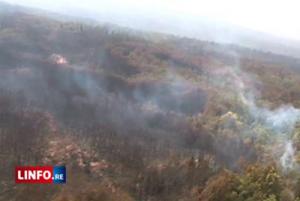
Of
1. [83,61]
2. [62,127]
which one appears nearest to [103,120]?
[62,127]

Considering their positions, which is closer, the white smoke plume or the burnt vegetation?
the burnt vegetation

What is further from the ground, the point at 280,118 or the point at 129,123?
the point at 280,118

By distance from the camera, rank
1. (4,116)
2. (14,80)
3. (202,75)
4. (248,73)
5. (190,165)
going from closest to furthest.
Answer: (190,165)
(4,116)
(14,80)
(202,75)
(248,73)

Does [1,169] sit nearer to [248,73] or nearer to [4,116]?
[4,116]

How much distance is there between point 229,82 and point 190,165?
176ft

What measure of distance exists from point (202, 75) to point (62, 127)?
50455 millimetres

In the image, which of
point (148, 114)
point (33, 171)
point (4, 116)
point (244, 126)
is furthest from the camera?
point (148, 114)

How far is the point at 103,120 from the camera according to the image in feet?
212

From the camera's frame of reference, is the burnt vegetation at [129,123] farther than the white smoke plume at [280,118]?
No

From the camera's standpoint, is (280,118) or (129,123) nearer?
(129,123)

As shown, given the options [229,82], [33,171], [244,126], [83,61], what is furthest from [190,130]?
[83,61]

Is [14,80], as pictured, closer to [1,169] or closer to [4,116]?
[4,116]

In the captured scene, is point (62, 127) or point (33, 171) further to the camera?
point (62, 127)

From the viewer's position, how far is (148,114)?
7081 cm
